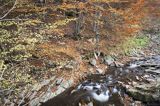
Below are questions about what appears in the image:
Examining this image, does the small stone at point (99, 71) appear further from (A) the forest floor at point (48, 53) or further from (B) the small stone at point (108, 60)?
(B) the small stone at point (108, 60)

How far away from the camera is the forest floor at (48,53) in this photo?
10430 mm

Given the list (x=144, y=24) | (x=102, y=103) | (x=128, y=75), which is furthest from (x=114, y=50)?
(x=144, y=24)

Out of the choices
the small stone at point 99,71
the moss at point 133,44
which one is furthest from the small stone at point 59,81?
the moss at point 133,44

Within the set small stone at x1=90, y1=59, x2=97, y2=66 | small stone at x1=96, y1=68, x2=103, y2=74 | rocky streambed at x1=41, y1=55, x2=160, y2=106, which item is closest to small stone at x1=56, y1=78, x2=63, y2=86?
rocky streambed at x1=41, y1=55, x2=160, y2=106

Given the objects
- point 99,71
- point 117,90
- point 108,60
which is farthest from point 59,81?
point 108,60

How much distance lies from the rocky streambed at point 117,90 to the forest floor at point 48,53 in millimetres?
501

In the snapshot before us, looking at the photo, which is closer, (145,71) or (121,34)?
(145,71)

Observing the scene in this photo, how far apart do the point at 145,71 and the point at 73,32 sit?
584 centimetres

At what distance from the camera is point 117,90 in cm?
1262

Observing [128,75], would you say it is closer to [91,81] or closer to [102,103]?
[91,81]

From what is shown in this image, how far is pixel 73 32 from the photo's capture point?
59.5 ft

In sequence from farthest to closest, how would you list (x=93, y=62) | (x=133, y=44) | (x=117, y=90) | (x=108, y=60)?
(x=133, y=44) < (x=108, y=60) < (x=93, y=62) < (x=117, y=90)

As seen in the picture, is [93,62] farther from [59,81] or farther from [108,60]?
[59,81]

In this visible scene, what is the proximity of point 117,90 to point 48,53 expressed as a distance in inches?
161
